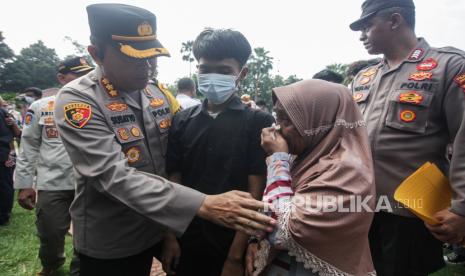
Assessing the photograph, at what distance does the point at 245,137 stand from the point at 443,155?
1.39 m

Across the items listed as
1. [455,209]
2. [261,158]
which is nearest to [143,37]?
[261,158]

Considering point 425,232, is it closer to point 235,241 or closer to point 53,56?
point 235,241

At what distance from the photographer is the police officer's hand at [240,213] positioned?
1389mm

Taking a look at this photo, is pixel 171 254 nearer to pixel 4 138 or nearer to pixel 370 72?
pixel 370 72

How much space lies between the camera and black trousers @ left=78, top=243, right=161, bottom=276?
1.79 meters

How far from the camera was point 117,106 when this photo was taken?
5.98ft

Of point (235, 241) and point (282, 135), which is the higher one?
point (282, 135)

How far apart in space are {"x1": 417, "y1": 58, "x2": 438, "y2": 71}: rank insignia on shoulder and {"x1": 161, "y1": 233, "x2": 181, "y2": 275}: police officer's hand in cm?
201

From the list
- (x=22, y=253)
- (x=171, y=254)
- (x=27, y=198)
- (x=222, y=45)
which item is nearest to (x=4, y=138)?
(x=22, y=253)

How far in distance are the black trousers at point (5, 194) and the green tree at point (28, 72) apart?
4252cm

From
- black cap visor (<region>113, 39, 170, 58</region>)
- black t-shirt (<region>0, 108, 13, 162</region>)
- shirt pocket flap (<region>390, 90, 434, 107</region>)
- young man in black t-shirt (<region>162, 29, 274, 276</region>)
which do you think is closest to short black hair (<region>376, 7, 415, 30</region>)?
shirt pocket flap (<region>390, 90, 434, 107</region>)

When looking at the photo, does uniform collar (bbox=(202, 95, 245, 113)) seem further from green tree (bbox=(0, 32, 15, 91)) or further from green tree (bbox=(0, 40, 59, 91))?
green tree (bbox=(0, 32, 15, 91))

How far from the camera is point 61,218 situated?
11.1 ft

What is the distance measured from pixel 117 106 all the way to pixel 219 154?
0.66 metres
